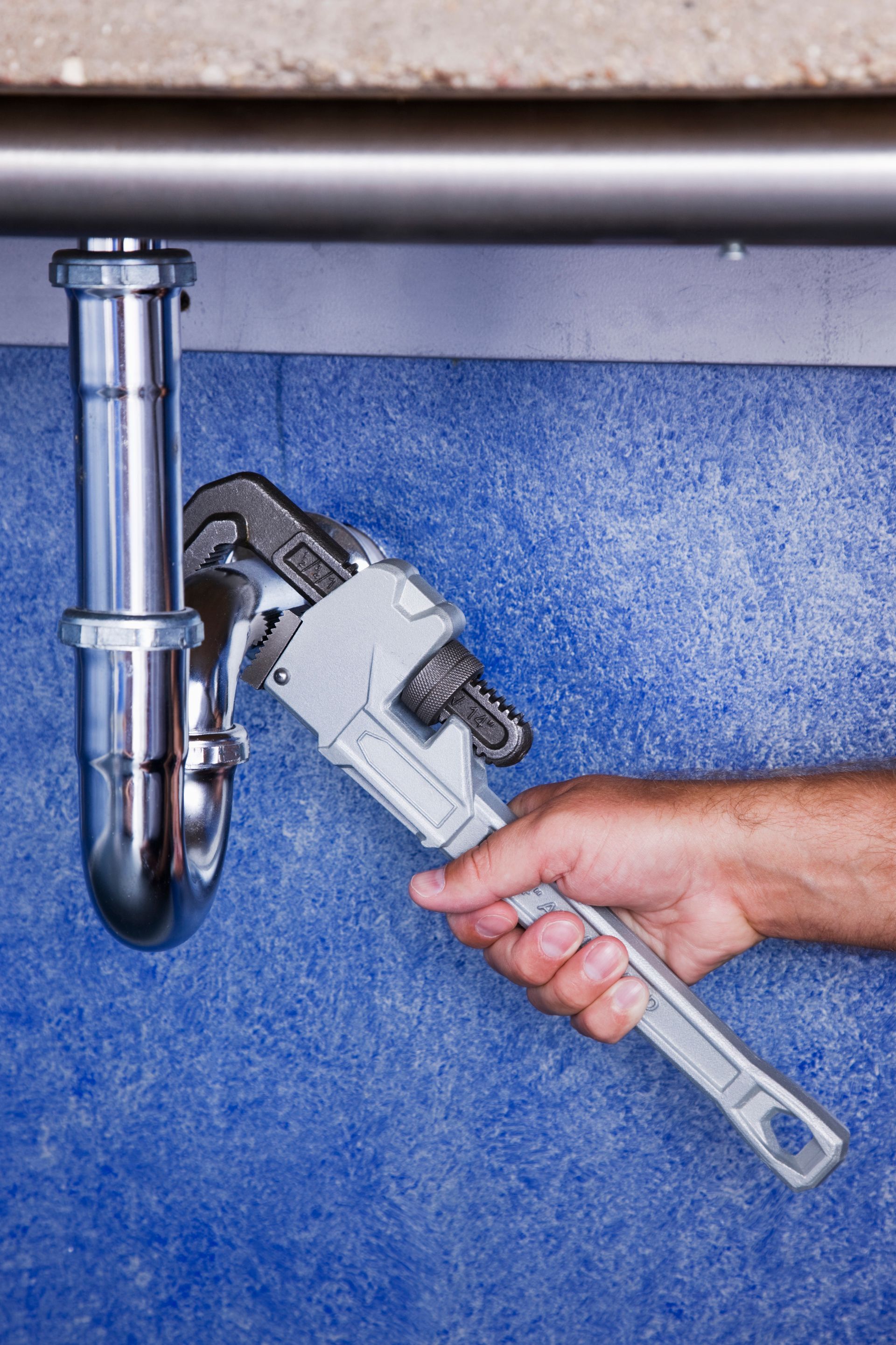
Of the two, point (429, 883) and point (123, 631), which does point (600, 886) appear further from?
point (123, 631)

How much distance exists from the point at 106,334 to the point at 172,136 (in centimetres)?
8

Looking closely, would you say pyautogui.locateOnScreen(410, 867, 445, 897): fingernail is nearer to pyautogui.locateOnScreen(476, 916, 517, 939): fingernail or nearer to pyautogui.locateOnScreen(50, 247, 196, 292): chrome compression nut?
pyautogui.locateOnScreen(476, 916, 517, 939): fingernail

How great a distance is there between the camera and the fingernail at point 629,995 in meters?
0.49

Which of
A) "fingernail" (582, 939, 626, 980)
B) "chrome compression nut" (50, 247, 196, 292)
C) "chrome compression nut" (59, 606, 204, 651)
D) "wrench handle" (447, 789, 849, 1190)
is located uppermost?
"chrome compression nut" (50, 247, 196, 292)

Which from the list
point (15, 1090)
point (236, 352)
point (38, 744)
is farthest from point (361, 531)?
point (15, 1090)

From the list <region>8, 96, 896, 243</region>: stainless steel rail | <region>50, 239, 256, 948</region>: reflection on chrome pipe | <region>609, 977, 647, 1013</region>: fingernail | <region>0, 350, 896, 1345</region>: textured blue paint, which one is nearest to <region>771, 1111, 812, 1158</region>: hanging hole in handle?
<region>0, 350, 896, 1345</region>: textured blue paint

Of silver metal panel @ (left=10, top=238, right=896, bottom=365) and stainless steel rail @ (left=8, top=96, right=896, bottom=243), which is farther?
silver metal panel @ (left=10, top=238, right=896, bottom=365)

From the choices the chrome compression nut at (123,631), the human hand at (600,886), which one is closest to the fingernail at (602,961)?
the human hand at (600,886)

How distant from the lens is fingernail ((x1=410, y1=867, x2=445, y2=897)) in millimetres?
498

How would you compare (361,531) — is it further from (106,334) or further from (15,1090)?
(15,1090)

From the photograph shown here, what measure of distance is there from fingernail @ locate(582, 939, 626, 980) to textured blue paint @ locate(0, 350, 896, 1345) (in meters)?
0.10

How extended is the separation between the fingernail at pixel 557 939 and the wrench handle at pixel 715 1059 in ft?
0.04

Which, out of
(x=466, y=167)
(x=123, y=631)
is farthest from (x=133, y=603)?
(x=466, y=167)

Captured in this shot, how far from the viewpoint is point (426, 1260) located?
23.3 inches
